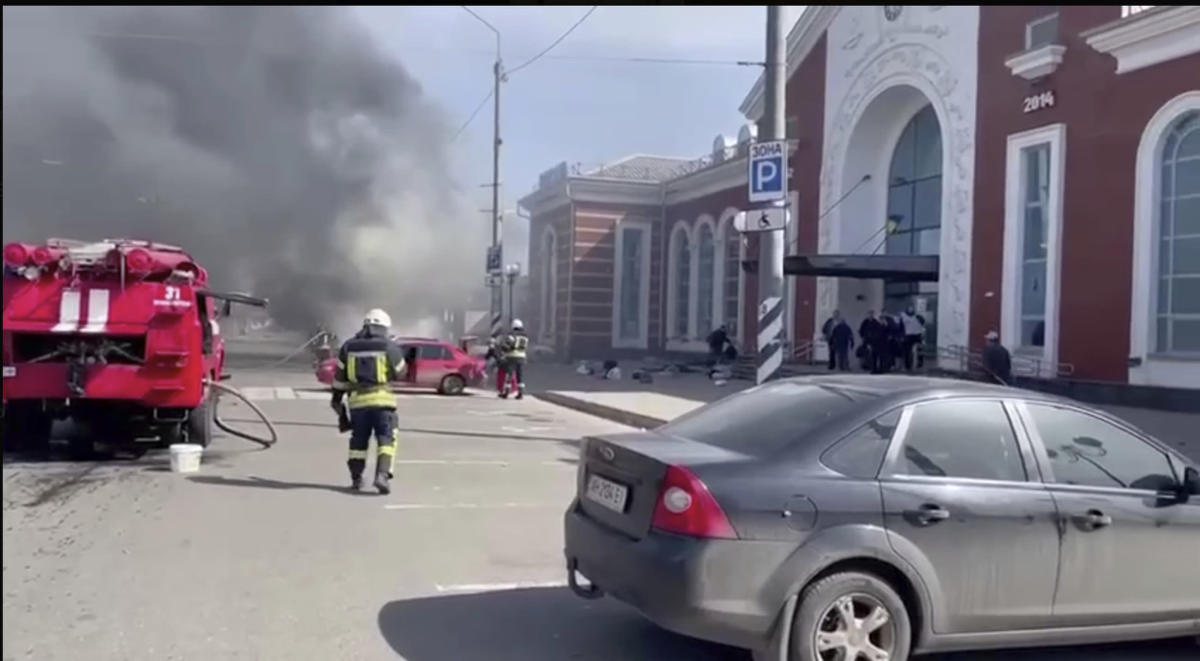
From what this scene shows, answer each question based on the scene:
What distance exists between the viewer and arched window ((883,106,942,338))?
79.8 ft

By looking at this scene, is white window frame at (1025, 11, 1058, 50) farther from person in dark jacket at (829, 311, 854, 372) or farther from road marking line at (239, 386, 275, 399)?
road marking line at (239, 386, 275, 399)

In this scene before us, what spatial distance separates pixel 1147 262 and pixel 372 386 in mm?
13420

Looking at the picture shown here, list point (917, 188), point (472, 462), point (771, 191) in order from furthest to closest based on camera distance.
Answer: point (917, 188), point (472, 462), point (771, 191)

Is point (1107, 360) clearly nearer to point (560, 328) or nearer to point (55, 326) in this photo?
point (55, 326)

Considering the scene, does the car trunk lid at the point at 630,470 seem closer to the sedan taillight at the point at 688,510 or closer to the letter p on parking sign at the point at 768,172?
the sedan taillight at the point at 688,510

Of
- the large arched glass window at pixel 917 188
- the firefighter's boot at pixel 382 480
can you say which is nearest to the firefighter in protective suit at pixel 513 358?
the large arched glass window at pixel 917 188

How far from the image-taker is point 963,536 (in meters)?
4.41

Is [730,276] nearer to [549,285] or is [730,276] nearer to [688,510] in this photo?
[549,285]

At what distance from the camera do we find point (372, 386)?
865 centimetres

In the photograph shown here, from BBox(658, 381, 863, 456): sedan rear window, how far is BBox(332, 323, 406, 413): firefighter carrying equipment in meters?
3.84

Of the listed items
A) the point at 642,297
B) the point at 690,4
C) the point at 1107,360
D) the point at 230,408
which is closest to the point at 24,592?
the point at 690,4

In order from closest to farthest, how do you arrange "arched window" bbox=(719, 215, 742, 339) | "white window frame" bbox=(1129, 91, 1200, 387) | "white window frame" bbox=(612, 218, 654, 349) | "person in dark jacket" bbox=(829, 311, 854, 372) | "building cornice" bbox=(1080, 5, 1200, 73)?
"building cornice" bbox=(1080, 5, 1200, 73) < "white window frame" bbox=(1129, 91, 1200, 387) < "person in dark jacket" bbox=(829, 311, 854, 372) < "arched window" bbox=(719, 215, 742, 339) < "white window frame" bbox=(612, 218, 654, 349)

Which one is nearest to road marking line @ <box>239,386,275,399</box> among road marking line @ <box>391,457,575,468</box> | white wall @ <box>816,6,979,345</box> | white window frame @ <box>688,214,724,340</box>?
road marking line @ <box>391,457,575,468</box>

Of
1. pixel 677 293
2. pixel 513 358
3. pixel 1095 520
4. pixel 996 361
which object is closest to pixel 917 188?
pixel 996 361
